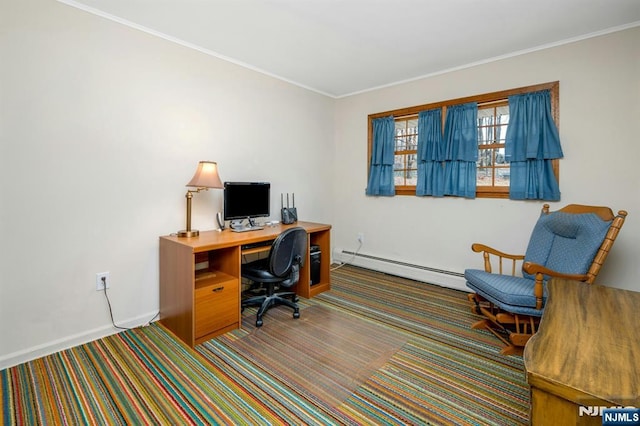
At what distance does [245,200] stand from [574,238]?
9.29 feet

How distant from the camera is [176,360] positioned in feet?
6.84

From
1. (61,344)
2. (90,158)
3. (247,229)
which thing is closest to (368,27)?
(247,229)

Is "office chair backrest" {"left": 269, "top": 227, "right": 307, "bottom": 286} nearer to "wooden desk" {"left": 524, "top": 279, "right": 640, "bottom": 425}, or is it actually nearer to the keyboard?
the keyboard

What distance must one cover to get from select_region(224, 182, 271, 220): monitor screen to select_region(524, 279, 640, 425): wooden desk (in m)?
2.48

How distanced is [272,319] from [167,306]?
0.89m

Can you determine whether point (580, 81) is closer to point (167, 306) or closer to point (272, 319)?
point (272, 319)

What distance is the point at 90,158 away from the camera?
2293 millimetres

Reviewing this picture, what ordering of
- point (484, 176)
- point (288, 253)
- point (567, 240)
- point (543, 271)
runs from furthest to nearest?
point (484, 176) < point (288, 253) < point (567, 240) < point (543, 271)


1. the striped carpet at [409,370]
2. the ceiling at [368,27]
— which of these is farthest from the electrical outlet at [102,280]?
the ceiling at [368,27]

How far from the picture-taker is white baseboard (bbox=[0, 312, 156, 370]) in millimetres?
1996

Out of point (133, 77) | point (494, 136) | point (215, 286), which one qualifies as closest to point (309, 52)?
point (133, 77)

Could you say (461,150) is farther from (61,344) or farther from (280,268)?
(61,344)

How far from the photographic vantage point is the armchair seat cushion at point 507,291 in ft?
6.96

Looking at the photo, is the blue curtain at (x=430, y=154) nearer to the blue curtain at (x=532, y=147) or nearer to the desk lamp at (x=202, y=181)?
the blue curtain at (x=532, y=147)
